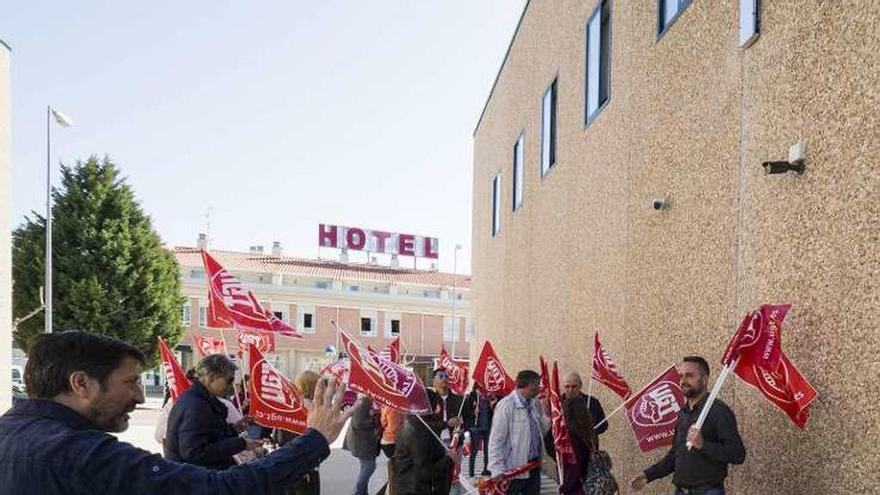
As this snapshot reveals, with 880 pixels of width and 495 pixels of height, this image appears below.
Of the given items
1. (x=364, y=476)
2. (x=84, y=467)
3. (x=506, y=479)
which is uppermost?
(x=84, y=467)

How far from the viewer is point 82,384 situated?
223 cm

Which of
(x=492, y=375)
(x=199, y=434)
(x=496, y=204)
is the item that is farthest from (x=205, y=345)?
(x=496, y=204)

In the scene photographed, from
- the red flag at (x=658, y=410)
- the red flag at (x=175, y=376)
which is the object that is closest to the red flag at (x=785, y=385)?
the red flag at (x=658, y=410)

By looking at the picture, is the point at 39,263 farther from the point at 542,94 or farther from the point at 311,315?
the point at 311,315

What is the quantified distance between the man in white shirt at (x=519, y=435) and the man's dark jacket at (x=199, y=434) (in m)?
2.36

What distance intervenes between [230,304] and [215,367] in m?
3.21

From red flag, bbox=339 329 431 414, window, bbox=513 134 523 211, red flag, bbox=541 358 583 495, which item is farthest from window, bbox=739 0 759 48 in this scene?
window, bbox=513 134 523 211

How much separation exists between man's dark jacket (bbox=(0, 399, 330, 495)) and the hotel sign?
65.2m

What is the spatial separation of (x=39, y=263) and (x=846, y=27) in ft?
106

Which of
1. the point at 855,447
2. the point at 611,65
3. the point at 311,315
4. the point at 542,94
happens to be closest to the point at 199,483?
the point at 855,447

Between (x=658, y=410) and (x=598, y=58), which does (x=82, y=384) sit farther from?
(x=598, y=58)

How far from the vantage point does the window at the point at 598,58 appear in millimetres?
10867

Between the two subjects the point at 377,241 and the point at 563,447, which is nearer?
the point at 563,447

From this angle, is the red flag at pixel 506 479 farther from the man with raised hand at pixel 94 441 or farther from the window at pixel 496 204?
the window at pixel 496 204
